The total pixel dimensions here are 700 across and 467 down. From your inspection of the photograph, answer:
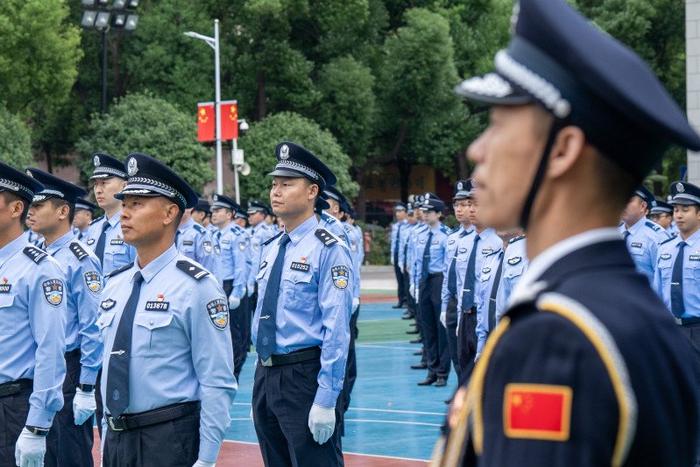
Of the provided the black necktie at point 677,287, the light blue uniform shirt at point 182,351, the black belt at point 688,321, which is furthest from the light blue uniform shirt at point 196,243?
the light blue uniform shirt at point 182,351

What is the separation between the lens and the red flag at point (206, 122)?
116 feet

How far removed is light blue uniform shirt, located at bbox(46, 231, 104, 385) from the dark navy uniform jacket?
20.3 ft

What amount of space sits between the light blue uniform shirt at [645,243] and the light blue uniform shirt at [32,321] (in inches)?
297

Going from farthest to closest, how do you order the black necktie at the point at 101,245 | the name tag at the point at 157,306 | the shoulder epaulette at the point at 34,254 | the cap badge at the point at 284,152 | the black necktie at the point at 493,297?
the black necktie at the point at 101,245
the black necktie at the point at 493,297
the cap badge at the point at 284,152
the shoulder epaulette at the point at 34,254
the name tag at the point at 157,306

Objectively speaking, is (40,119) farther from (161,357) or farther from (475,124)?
(161,357)

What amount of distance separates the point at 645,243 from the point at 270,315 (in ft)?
21.9

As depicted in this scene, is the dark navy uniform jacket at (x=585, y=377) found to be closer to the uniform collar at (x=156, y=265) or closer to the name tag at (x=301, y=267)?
the uniform collar at (x=156, y=265)

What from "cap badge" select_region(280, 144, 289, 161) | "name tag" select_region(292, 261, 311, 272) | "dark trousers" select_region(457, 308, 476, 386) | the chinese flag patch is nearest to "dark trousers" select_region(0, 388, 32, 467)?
"name tag" select_region(292, 261, 311, 272)

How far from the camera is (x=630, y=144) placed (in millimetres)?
1916

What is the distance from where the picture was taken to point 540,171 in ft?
6.36

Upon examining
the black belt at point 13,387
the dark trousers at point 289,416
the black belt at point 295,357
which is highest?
the black belt at point 295,357

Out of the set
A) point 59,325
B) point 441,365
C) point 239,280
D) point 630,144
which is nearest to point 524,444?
point 630,144

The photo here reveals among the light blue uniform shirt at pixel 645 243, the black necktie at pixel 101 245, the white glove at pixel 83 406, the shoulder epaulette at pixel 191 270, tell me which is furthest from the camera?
the light blue uniform shirt at pixel 645 243

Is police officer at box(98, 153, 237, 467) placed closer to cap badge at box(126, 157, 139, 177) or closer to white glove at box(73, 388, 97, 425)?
cap badge at box(126, 157, 139, 177)
